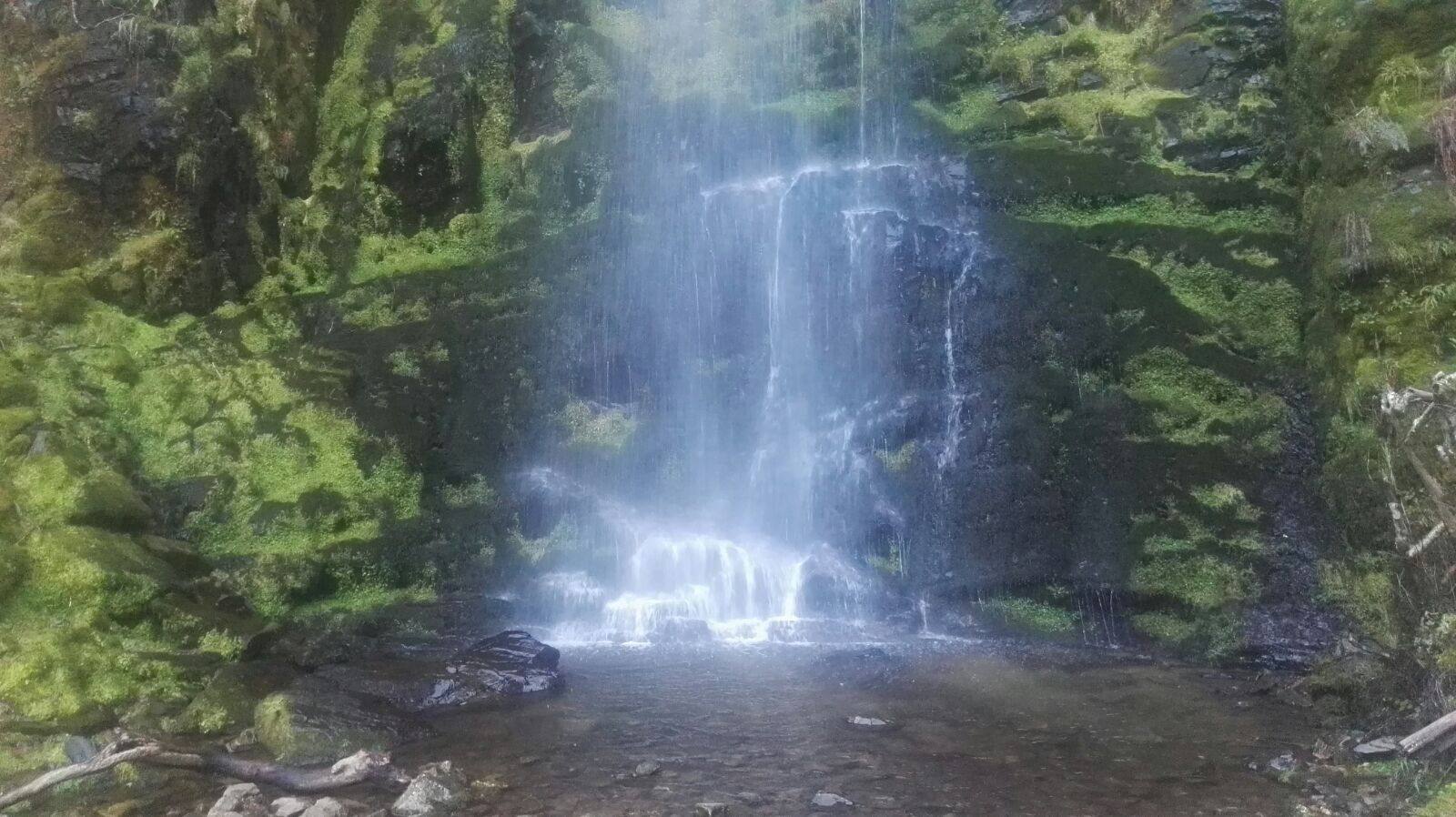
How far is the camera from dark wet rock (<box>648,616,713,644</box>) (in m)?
9.81

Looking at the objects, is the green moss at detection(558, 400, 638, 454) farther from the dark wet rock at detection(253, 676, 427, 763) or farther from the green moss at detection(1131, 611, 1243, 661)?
the green moss at detection(1131, 611, 1243, 661)

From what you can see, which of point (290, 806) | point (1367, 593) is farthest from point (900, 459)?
point (290, 806)

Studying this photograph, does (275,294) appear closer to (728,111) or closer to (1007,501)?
(728,111)

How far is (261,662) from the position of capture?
8.26 m

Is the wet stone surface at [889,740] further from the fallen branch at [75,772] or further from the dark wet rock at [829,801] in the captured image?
the fallen branch at [75,772]

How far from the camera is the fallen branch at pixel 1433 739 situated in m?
5.05

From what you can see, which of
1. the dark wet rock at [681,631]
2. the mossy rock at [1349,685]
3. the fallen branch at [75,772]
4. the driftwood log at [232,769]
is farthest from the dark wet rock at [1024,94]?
the fallen branch at [75,772]

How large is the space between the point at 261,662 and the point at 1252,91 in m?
11.6

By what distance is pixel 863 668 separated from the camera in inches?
332

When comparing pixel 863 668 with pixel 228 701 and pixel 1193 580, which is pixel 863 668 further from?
pixel 228 701

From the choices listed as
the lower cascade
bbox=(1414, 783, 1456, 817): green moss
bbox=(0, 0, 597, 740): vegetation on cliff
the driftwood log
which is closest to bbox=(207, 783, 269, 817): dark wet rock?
the driftwood log

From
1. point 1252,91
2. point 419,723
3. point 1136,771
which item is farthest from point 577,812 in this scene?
point 1252,91

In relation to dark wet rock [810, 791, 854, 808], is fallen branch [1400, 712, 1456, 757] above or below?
above

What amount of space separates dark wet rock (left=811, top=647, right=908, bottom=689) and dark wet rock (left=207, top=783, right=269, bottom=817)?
14.8 feet
